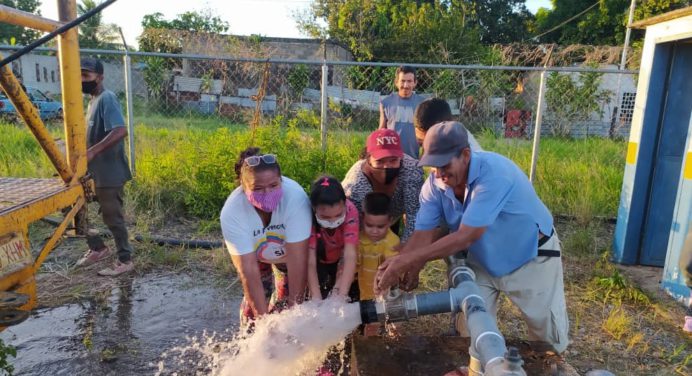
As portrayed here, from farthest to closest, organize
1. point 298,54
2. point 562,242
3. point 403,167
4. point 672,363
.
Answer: point 298,54 → point 562,242 → point 672,363 → point 403,167

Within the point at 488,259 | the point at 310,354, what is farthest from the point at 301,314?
the point at 488,259

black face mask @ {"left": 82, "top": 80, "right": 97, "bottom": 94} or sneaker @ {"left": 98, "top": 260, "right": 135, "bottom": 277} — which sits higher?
black face mask @ {"left": 82, "top": 80, "right": 97, "bottom": 94}

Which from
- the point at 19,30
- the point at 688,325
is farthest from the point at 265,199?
the point at 19,30

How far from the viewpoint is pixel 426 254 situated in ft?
7.30

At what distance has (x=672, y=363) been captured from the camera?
10.7 feet

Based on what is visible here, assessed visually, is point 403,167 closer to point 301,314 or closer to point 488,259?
point 488,259

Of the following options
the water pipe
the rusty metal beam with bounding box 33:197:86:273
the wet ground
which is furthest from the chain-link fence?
the water pipe

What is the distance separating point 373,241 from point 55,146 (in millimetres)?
1863

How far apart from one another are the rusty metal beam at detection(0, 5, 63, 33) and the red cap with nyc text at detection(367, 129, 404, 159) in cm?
179

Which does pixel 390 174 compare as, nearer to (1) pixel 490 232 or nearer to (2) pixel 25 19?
(1) pixel 490 232

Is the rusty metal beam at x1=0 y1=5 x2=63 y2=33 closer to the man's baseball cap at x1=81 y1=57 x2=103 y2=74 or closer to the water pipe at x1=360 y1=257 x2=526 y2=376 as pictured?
the man's baseball cap at x1=81 y1=57 x2=103 y2=74

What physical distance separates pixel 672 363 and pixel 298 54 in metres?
18.5

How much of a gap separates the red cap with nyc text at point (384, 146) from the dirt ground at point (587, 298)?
1450 millimetres

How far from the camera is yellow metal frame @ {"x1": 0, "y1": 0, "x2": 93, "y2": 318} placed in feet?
7.45
